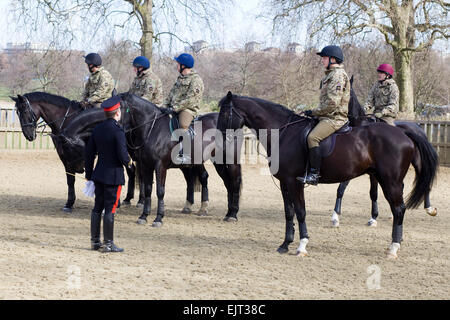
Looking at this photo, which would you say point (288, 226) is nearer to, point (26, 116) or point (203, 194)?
point (203, 194)

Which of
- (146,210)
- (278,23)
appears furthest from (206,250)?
(278,23)

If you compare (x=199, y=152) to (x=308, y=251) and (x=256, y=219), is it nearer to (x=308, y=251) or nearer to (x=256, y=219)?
(x=256, y=219)

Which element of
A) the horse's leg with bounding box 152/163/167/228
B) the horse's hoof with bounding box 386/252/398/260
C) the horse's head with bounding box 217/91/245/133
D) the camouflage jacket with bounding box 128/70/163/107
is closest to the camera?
the horse's hoof with bounding box 386/252/398/260

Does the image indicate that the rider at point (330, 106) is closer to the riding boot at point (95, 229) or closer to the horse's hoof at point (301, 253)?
the horse's hoof at point (301, 253)

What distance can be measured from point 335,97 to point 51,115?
5.43 metres

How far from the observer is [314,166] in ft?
22.2

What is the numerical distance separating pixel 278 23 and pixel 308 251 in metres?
12.1

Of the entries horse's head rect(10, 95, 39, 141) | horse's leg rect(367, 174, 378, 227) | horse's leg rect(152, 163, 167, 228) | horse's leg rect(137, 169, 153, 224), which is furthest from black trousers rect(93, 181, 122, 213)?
horse's leg rect(367, 174, 378, 227)

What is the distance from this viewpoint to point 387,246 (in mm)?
7496

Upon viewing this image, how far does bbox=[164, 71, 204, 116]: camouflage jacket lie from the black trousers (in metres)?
2.64

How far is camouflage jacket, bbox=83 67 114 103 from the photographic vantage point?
9750mm

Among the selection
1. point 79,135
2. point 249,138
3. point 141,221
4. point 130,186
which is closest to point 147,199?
→ point 141,221

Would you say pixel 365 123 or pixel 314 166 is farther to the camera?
pixel 365 123

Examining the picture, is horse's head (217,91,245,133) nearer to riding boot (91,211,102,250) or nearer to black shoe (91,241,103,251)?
riding boot (91,211,102,250)
